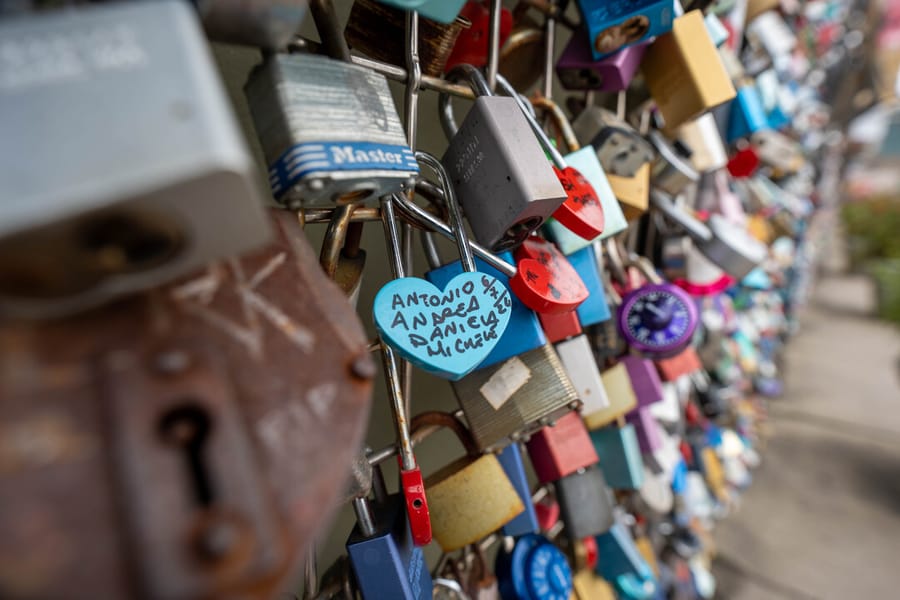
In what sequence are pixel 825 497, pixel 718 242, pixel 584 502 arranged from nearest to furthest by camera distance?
pixel 584 502 < pixel 718 242 < pixel 825 497

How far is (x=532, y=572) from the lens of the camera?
0.66m

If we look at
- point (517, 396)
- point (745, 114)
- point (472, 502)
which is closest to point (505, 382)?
point (517, 396)

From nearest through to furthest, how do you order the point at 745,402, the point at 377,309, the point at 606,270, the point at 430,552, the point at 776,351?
the point at 377,309, the point at 606,270, the point at 430,552, the point at 745,402, the point at 776,351

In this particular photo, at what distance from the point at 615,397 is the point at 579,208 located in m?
0.33

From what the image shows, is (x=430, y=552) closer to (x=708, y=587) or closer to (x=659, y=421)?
(x=659, y=421)

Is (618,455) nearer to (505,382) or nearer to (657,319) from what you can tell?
(657,319)

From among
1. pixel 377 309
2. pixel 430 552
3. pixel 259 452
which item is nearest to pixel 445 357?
pixel 377 309

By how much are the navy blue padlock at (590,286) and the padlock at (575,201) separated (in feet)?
0.28

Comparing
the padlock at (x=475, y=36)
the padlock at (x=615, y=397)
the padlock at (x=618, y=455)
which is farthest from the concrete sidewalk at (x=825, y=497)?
the padlock at (x=475, y=36)

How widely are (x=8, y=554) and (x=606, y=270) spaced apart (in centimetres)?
71

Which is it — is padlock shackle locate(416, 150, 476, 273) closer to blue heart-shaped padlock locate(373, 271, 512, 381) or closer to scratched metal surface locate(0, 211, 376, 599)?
blue heart-shaped padlock locate(373, 271, 512, 381)

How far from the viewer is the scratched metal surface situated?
0.58 ft

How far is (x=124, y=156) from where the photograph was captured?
170 millimetres

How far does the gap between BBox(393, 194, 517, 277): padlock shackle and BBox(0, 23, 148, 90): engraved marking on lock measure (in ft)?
0.84
